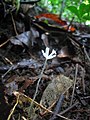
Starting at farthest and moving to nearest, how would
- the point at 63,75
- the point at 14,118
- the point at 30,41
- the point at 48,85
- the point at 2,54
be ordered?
1. the point at 30,41
2. the point at 2,54
3. the point at 63,75
4. the point at 48,85
5. the point at 14,118

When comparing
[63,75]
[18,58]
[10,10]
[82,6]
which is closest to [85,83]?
[63,75]

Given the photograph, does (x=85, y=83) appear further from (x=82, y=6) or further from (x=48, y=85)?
(x=82, y=6)

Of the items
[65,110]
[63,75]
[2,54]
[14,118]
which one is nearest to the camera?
[14,118]

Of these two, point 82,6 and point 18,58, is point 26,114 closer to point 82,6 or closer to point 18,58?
point 18,58

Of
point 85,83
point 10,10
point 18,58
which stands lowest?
point 85,83

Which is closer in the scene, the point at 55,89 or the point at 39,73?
the point at 55,89

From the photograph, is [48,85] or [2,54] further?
[2,54]

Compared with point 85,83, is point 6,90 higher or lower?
higher
